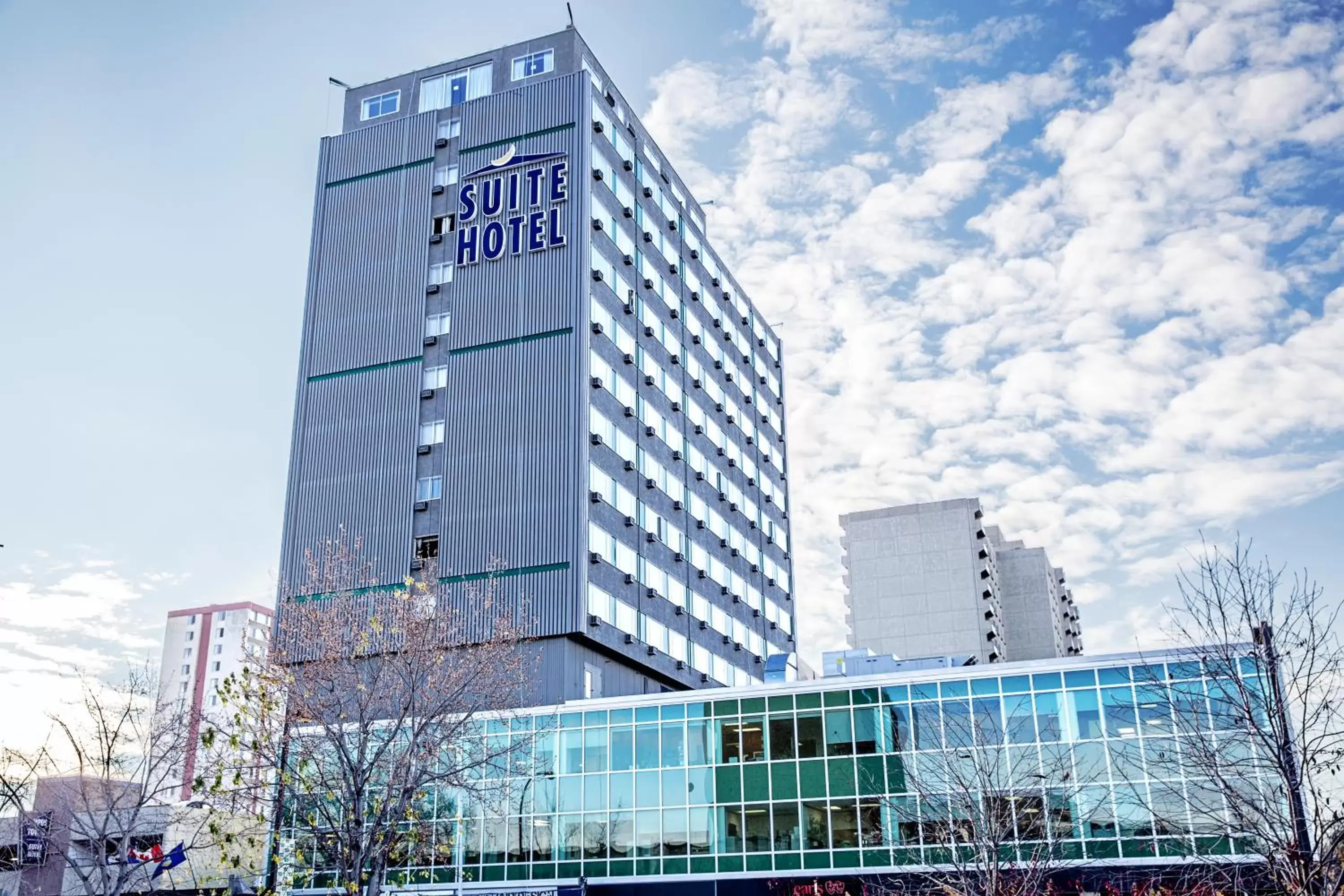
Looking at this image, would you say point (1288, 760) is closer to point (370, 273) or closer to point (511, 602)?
point (511, 602)

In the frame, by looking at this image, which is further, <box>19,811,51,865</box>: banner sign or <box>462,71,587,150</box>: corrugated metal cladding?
<box>462,71,587,150</box>: corrugated metal cladding

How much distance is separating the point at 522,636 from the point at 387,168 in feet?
101

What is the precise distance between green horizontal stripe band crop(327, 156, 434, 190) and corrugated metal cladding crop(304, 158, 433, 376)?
108 mm

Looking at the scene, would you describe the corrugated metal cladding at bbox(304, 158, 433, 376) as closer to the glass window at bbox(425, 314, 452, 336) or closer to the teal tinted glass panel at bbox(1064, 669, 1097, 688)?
the glass window at bbox(425, 314, 452, 336)

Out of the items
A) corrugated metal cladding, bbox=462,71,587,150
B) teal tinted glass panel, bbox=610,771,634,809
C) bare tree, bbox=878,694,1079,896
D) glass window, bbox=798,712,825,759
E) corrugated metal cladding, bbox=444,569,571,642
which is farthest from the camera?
corrugated metal cladding, bbox=462,71,587,150

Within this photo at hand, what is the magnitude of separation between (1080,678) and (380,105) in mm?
53179

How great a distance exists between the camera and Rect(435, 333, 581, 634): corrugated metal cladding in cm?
6166

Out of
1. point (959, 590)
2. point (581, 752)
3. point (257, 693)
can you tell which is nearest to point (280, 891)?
point (581, 752)

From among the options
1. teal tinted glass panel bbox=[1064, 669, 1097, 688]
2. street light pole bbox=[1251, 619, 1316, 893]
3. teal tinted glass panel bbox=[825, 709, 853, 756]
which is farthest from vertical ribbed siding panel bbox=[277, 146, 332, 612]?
street light pole bbox=[1251, 619, 1316, 893]

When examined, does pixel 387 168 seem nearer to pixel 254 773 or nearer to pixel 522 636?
pixel 522 636

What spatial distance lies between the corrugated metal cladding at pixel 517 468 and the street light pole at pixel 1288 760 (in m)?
37.4

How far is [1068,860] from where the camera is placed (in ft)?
152

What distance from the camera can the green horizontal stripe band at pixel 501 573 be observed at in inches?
2413

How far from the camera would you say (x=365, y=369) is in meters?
70.1
